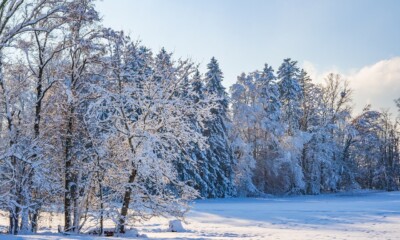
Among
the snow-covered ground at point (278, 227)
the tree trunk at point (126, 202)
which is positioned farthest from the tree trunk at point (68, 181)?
the snow-covered ground at point (278, 227)

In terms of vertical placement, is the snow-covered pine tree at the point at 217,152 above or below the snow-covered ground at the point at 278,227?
above

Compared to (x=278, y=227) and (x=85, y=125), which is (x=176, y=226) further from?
(x=85, y=125)

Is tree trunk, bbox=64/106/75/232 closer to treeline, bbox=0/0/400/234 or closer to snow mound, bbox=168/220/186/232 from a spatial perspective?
treeline, bbox=0/0/400/234

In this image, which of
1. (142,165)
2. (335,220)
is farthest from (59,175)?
(335,220)

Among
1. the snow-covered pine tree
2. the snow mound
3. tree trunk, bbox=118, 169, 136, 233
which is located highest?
the snow-covered pine tree

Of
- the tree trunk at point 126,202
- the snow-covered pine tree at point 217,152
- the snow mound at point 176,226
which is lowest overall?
the snow mound at point 176,226

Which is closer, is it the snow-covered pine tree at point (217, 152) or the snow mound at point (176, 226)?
the snow mound at point (176, 226)

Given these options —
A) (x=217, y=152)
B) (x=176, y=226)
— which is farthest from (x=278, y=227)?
(x=217, y=152)

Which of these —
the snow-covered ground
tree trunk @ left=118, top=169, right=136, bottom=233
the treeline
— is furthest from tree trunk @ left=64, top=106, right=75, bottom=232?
the snow-covered ground

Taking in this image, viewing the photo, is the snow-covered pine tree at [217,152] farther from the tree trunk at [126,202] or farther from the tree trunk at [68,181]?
the tree trunk at [68,181]

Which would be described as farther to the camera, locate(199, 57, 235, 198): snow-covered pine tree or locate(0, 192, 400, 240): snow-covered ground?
locate(199, 57, 235, 198): snow-covered pine tree

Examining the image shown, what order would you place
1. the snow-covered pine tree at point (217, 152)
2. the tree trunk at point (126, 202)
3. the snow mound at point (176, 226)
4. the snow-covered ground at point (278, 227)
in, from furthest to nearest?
1. the snow-covered pine tree at point (217, 152)
2. the snow mound at point (176, 226)
3. the tree trunk at point (126, 202)
4. the snow-covered ground at point (278, 227)

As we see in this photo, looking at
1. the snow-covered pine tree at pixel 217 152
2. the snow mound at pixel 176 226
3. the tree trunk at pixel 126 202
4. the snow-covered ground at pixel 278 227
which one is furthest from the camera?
the snow-covered pine tree at pixel 217 152

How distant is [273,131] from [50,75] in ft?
101
